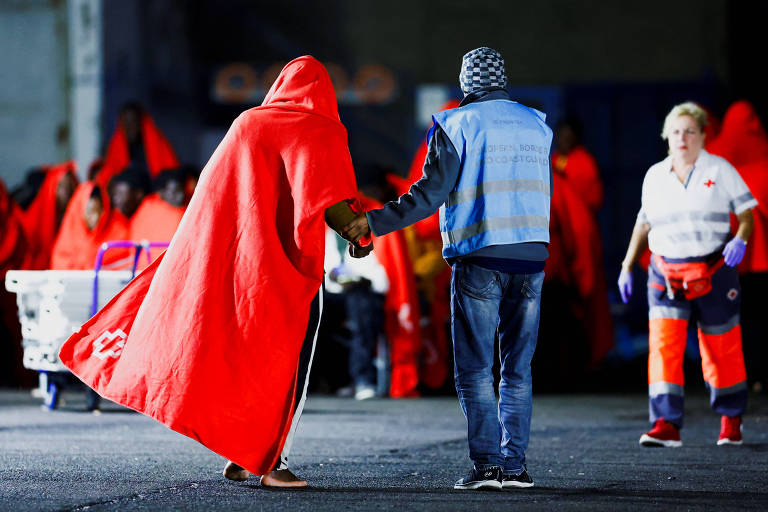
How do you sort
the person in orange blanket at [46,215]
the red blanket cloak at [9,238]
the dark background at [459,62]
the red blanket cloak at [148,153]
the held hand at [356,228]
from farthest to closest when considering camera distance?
the dark background at [459,62], the red blanket cloak at [148,153], the person in orange blanket at [46,215], the red blanket cloak at [9,238], the held hand at [356,228]

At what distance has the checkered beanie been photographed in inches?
213

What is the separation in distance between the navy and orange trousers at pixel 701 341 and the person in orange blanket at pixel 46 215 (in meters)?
6.56

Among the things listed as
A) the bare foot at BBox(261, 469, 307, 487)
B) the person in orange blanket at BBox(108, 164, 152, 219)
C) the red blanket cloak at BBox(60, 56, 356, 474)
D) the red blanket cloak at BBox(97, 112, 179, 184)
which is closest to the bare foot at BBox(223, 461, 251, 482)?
the bare foot at BBox(261, 469, 307, 487)

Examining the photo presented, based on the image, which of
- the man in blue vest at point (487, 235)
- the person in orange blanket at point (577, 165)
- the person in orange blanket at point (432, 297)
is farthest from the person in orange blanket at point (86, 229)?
the man in blue vest at point (487, 235)

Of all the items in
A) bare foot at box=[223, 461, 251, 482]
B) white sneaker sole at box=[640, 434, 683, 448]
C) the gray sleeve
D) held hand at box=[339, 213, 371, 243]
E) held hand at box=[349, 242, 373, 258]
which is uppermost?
the gray sleeve

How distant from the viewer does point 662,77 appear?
688 inches

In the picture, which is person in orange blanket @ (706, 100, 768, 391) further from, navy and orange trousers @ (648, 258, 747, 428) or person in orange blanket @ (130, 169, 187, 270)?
person in orange blanket @ (130, 169, 187, 270)

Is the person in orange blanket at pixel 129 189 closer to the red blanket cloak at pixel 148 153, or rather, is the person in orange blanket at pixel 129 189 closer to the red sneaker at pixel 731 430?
the red blanket cloak at pixel 148 153

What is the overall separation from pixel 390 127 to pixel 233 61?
8.16 ft

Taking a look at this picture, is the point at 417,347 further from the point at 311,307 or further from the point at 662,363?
the point at 311,307

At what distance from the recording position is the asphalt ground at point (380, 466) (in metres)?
4.98

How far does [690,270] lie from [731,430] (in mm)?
916

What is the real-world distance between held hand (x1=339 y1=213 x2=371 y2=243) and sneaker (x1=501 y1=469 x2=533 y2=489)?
3.50 feet

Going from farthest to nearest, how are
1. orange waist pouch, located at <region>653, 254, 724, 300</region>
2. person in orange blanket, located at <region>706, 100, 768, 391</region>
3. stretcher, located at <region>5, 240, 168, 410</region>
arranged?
person in orange blanket, located at <region>706, 100, 768, 391</region> < stretcher, located at <region>5, 240, 168, 410</region> < orange waist pouch, located at <region>653, 254, 724, 300</region>
